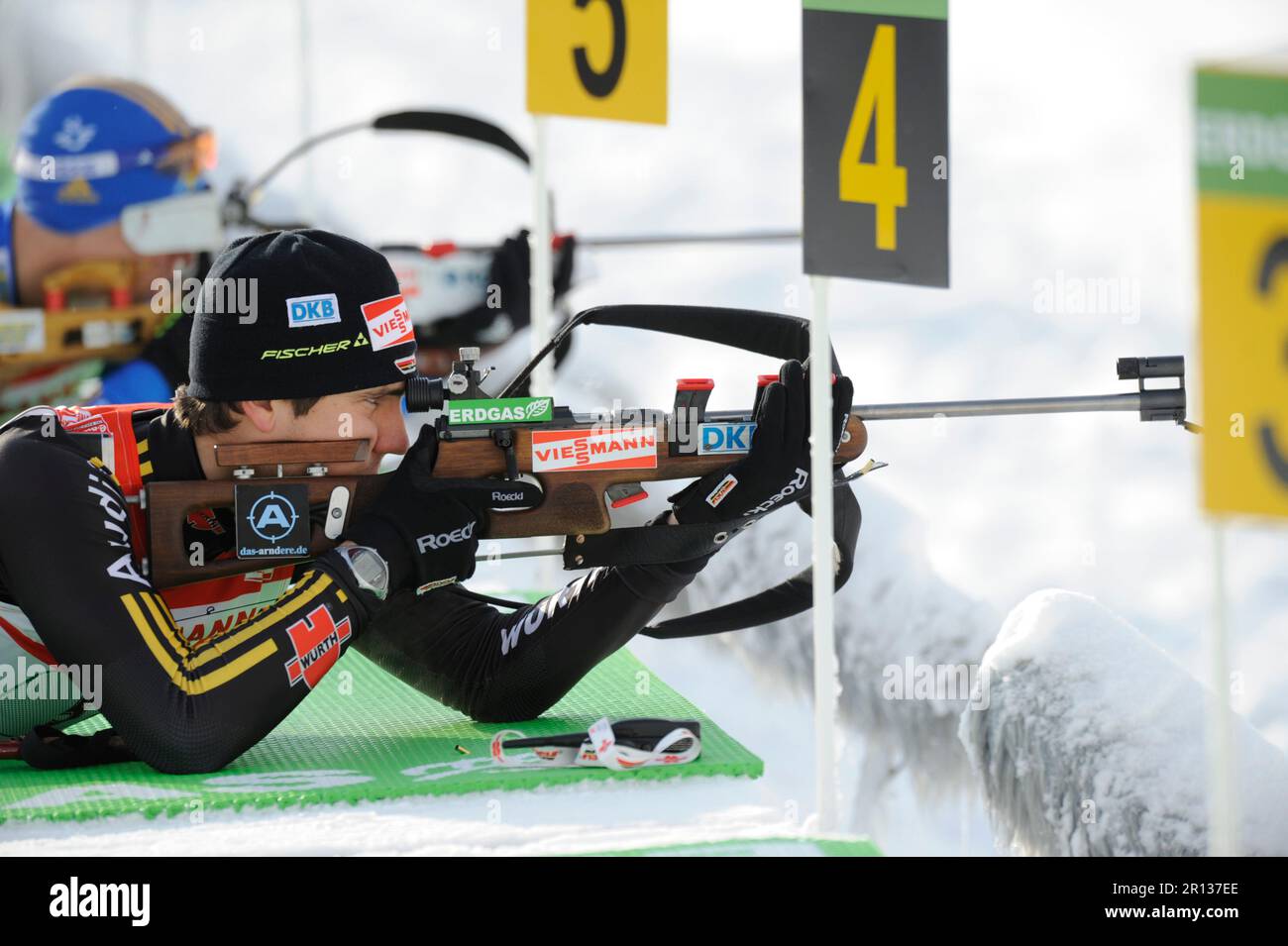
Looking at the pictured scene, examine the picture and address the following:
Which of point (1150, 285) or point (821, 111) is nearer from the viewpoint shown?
point (821, 111)

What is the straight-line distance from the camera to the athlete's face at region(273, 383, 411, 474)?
224cm

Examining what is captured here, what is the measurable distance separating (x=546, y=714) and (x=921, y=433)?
3.80 metres

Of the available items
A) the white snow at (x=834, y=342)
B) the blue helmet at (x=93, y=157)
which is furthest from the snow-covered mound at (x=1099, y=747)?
the blue helmet at (x=93, y=157)

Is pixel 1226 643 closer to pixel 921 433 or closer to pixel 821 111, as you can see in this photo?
pixel 821 111

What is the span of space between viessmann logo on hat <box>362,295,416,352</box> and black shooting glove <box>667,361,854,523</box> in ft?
1.59

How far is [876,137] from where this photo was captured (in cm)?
187

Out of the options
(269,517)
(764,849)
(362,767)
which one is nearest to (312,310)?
(269,517)

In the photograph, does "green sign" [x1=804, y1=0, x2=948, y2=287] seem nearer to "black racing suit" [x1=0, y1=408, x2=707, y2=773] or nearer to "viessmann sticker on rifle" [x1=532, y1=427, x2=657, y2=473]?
"viessmann sticker on rifle" [x1=532, y1=427, x2=657, y2=473]

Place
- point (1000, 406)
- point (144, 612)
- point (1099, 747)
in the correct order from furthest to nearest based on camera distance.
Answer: point (1099, 747) → point (1000, 406) → point (144, 612)

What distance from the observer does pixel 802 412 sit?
2193 mm

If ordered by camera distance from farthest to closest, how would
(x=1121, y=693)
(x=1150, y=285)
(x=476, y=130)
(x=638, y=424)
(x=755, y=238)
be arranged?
1. (x=1150, y=285)
2. (x=755, y=238)
3. (x=476, y=130)
4. (x=1121, y=693)
5. (x=638, y=424)

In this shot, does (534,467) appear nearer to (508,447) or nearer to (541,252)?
(508,447)

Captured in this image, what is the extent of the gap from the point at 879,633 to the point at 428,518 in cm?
208

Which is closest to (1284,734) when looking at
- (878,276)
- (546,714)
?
(546,714)
